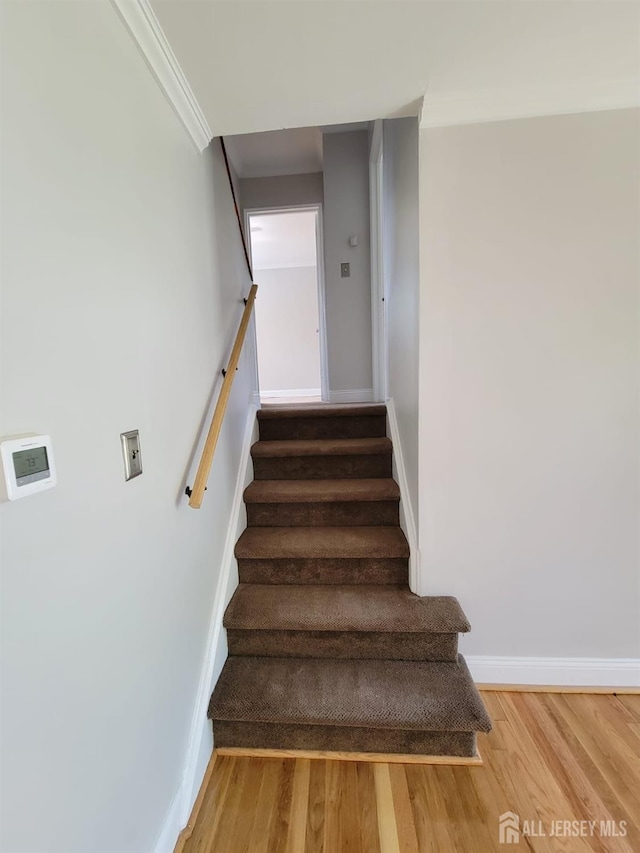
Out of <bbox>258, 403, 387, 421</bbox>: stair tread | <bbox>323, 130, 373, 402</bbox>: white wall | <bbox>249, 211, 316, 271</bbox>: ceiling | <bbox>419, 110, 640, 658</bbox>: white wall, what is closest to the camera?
<bbox>419, 110, 640, 658</bbox>: white wall

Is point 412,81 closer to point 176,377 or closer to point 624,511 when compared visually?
point 176,377

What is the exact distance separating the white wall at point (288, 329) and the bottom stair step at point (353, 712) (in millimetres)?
4666

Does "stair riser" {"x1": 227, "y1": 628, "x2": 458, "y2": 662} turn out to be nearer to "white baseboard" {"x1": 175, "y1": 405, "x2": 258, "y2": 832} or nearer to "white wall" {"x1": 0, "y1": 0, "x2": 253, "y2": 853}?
"white baseboard" {"x1": 175, "y1": 405, "x2": 258, "y2": 832}

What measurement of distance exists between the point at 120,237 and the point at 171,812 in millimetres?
1647

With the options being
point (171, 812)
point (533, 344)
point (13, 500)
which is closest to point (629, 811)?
point (171, 812)

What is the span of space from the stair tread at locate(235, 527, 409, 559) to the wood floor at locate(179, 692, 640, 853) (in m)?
0.74

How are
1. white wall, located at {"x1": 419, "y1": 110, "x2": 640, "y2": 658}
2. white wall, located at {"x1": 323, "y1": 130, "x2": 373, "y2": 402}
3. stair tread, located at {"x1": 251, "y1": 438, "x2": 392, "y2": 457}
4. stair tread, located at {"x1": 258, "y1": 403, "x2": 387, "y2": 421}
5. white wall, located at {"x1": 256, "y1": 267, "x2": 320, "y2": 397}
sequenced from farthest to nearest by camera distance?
white wall, located at {"x1": 256, "y1": 267, "x2": 320, "y2": 397}, white wall, located at {"x1": 323, "y1": 130, "x2": 373, "y2": 402}, stair tread, located at {"x1": 258, "y1": 403, "x2": 387, "y2": 421}, stair tread, located at {"x1": 251, "y1": 438, "x2": 392, "y2": 457}, white wall, located at {"x1": 419, "y1": 110, "x2": 640, "y2": 658}

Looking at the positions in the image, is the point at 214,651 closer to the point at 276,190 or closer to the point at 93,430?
the point at 93,430

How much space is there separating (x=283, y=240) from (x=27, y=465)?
467 cm

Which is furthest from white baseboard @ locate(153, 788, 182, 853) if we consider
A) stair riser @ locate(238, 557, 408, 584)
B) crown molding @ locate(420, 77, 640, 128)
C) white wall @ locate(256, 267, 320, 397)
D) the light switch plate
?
white wall @ locate(256, 267, 320, 397)

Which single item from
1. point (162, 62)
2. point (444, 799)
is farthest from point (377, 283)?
point (444, 799)

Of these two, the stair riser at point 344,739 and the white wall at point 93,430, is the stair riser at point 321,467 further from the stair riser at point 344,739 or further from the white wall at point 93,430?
the stair riser at point 344,739

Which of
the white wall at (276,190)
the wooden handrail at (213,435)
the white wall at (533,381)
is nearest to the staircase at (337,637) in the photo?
the white wall at (533,381)

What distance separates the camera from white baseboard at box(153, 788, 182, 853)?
1021 millimetres
